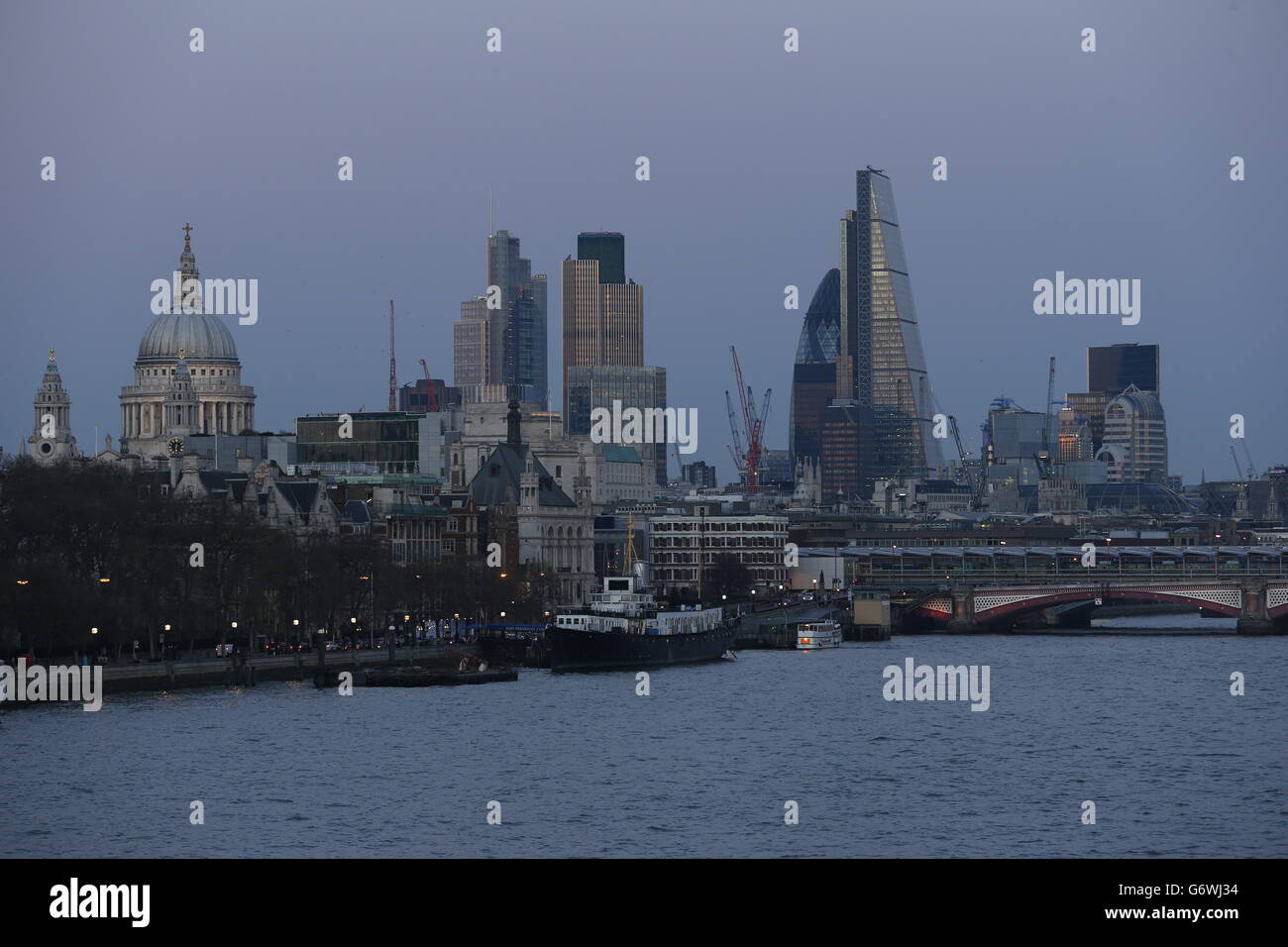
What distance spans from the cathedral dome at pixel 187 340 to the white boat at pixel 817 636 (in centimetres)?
7734

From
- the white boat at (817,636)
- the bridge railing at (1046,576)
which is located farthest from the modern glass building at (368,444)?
the white boat at (817,636)

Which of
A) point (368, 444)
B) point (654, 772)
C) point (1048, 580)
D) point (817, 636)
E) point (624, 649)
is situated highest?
point (368, 444)

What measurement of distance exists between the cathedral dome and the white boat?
77337 millimetres

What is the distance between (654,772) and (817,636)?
2515 inches

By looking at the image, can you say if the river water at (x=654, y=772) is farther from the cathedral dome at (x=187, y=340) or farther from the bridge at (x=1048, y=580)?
the cathedral dome at (x=187, y=340)

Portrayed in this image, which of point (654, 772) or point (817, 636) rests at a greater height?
point (817, 636)

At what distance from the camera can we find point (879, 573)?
172 metres

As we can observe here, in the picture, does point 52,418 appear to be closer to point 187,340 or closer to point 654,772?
point 187,340

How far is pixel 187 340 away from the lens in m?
186

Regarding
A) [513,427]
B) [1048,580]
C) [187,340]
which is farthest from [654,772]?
[187,340]

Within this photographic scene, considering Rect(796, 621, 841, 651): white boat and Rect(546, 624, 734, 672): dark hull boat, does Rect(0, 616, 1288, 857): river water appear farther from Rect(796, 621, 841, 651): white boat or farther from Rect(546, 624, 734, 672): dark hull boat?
Rect(796, 621, 841, 651): white boat

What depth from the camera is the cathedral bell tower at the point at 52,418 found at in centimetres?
14938
